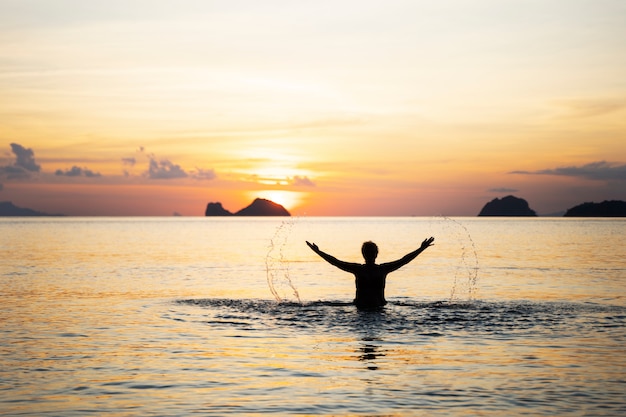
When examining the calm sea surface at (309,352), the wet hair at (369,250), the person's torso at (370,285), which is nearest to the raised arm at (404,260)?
the person's torso at (370,285)

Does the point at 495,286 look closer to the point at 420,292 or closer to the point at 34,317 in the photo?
the point at 420,292

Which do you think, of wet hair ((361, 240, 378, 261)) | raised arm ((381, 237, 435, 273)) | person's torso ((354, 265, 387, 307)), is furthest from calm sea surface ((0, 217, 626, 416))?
wet hair ((361, 240, 378, 261))

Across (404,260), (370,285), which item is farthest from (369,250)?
(370,285)

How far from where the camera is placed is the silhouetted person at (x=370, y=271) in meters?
24.3

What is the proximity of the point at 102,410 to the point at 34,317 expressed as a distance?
51.1 ft

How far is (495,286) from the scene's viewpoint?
43438 mm

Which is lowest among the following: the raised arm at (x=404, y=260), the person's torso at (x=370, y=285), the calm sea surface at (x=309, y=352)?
the calm sea surface at (x=309, y=352)

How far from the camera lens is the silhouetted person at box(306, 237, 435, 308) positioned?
79.8 ft

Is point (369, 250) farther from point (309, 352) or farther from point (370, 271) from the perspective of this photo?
point (309, 352)

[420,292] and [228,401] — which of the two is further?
[420,292]

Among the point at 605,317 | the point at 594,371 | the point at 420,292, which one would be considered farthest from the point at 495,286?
the point at 594,371

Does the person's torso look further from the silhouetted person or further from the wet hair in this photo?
the wet hair

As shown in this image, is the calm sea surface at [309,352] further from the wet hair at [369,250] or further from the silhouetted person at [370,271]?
the wet hair at [369,250]

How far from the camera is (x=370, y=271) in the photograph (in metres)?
25.5
